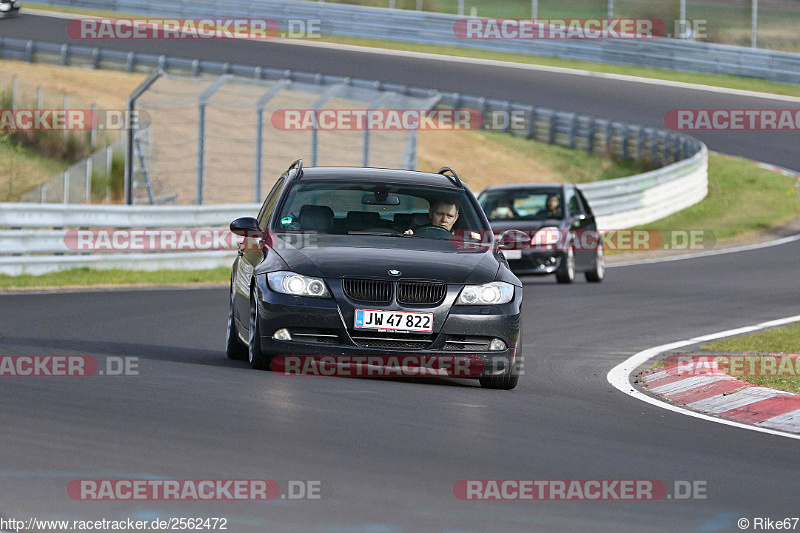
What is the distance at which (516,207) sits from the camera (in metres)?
22.0

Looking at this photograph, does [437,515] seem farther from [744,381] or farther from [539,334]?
[539,334]

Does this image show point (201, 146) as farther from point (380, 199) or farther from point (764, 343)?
point (380, 199)

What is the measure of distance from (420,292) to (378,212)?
1.21 metres

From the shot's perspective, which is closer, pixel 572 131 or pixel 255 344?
pixel 255 344

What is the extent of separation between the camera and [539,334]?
14.7m

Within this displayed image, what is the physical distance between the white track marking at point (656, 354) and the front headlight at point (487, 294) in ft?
3.91

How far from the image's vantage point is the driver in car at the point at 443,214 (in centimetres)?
1097

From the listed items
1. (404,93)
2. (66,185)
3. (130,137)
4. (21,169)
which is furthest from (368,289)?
(404,93)

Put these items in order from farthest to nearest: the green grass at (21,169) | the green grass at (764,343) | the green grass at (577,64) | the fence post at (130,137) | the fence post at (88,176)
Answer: the green grass at (577,64) → the green grass at (21,169) → the fence post at (88,176) → the fence post at (130,137) → the green grass at (764,343)

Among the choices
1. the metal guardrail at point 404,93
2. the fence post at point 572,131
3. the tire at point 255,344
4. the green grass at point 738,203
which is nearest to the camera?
the tire at point 255,344

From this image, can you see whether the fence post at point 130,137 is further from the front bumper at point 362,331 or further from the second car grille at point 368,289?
the second car grille at point 368,289

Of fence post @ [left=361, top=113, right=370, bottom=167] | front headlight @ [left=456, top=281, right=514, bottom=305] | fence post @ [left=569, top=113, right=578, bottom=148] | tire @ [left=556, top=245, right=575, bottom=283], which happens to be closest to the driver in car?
front headlight @ [left=456, top=281, right=514, bottom=305]

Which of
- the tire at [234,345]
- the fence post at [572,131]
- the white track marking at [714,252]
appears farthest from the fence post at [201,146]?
the fence post at [572,131]

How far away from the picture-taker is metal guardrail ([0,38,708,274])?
1953cm
